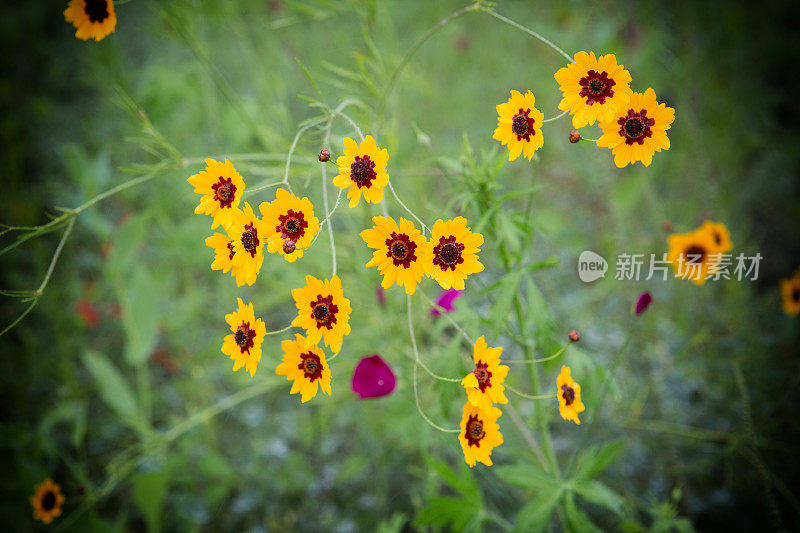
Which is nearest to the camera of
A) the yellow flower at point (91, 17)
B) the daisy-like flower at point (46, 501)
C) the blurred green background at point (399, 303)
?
the yellow flower at point (91, 17)

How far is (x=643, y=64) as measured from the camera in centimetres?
168

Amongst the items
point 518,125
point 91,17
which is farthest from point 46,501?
point 518,125

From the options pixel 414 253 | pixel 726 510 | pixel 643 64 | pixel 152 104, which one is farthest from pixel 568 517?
pixel 152 104

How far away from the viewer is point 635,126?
0.72 m

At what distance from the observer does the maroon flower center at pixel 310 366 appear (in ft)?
2.40

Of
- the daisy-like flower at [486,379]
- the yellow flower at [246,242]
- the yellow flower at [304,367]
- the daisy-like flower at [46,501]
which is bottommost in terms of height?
the daisy-like flower at [46,501]

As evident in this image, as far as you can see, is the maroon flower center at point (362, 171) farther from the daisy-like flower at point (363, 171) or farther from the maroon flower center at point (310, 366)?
the maroon flower center at point (310, 366)

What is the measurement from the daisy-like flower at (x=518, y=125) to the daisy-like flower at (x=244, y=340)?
463mm

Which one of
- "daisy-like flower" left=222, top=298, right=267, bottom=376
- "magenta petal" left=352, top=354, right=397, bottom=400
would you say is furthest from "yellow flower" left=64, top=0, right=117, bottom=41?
"magenta petal" left=352, top=354, right=397, bottom=400

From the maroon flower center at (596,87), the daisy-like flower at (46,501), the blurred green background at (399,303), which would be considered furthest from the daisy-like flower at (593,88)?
the daisy-like flower at (46,501)

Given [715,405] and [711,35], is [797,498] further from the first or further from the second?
[711,35]

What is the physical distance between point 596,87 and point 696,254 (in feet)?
2.35

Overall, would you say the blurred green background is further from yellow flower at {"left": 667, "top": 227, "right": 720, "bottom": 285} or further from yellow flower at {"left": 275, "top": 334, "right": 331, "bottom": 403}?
yellow flower at {"left": 275, "top": 334, "right": 331, "bottom": 403}

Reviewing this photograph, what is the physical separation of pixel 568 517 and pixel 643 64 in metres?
1.51
